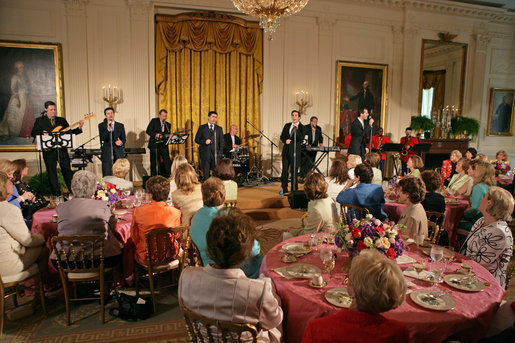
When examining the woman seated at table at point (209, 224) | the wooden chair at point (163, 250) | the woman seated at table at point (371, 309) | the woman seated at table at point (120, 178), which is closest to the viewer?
the woman seated at table at point (371, 309)

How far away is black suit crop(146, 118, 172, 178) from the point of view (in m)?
8.19

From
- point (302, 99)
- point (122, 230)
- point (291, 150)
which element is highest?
point (302, 99)

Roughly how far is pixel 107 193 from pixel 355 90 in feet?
26.5

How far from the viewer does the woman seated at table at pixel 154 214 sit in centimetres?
332

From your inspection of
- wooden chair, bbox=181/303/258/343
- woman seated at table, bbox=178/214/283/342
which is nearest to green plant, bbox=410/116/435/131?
woman seated at table, bbox=178/214/283/342

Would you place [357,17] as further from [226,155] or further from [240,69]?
[226,155]

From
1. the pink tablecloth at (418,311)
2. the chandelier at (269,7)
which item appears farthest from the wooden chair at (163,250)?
the chandelier at (269,7)

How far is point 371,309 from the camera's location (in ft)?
4.89

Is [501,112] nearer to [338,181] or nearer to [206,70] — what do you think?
[206,70]

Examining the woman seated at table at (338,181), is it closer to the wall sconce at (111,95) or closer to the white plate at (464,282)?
the white plate at (464,282)

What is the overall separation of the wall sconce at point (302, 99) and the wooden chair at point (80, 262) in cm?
742

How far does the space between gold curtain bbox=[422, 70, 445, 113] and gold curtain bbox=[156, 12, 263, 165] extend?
6.88 metres

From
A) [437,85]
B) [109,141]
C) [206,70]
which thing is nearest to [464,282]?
[109,141]

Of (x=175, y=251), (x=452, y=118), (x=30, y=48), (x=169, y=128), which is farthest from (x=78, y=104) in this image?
(x=452, y=118)
